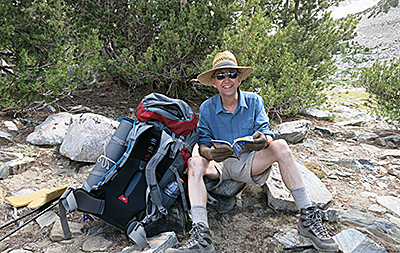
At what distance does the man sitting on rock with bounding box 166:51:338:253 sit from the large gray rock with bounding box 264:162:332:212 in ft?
1.16

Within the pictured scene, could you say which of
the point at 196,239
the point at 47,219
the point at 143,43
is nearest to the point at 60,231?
the point at 47,219

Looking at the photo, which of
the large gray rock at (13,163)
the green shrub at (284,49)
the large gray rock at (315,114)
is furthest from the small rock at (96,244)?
the large gray rock at (315,114)

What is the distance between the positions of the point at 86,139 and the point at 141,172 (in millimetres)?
A: 1808

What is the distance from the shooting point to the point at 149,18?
6137mm

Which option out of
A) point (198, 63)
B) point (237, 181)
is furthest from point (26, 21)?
point (237, 181)

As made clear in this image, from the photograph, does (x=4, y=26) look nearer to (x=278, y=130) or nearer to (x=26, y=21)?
(x=26, y=21)

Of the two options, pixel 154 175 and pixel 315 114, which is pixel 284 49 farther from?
pixel 154 175

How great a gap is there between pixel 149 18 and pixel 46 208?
511cm

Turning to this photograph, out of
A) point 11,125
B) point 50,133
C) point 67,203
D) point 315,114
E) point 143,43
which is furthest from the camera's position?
point 315,114

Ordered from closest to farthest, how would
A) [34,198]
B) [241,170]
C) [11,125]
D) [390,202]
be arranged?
[241,170] < [34,198] < [390,202] < [11,125]

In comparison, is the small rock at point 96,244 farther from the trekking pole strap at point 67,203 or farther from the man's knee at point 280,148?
the man's knee at point 280,148

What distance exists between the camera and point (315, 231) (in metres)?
2.26

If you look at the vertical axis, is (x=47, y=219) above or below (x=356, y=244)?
above

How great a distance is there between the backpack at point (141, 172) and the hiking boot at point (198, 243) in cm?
37
